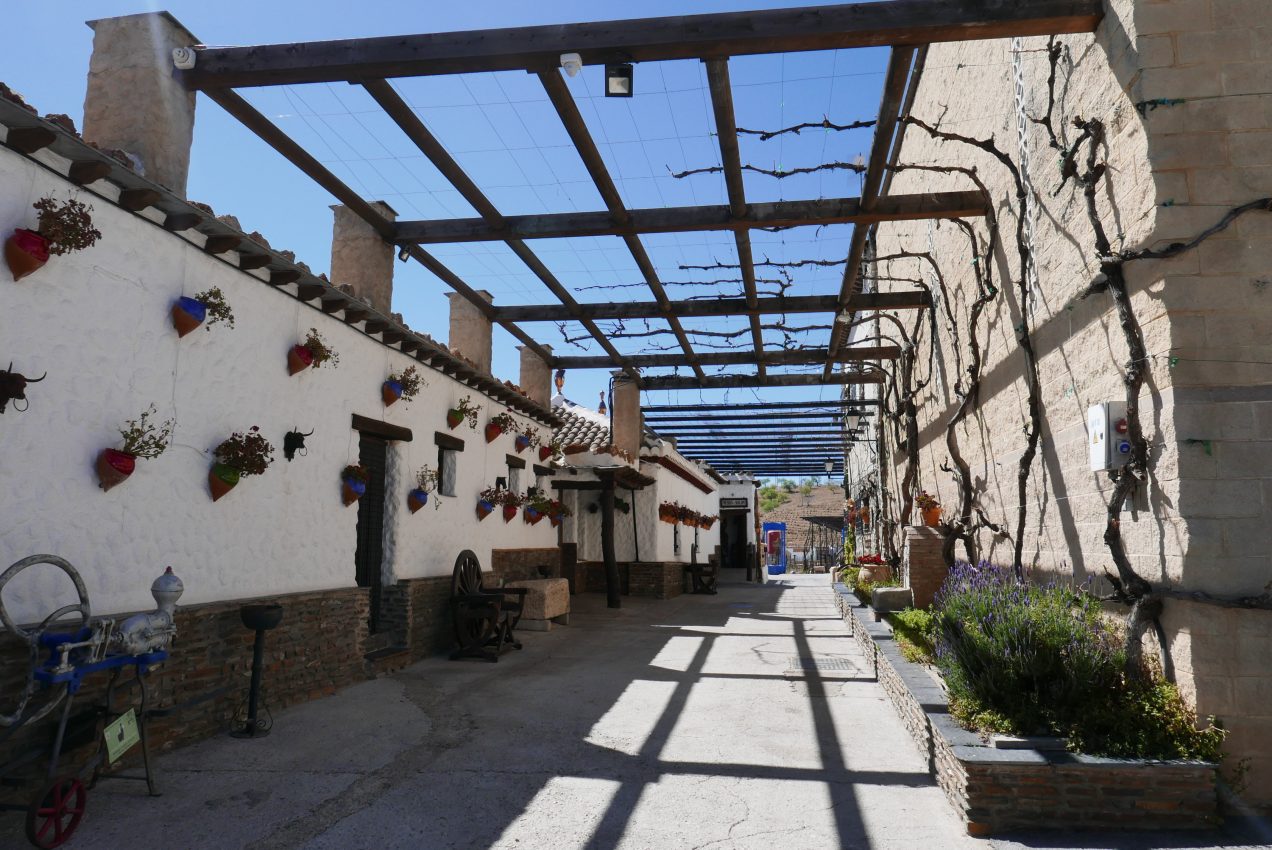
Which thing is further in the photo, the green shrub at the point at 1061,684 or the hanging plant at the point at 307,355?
the hanging plant at the point at 307,355

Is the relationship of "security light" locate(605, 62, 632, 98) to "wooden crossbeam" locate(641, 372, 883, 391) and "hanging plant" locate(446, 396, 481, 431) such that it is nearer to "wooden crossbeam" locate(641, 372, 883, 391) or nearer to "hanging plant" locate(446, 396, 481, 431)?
"hanging plant" locate(446, 396, 481, 431)

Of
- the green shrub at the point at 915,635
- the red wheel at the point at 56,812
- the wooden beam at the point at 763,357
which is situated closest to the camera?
the red wheel at the point at 56,812

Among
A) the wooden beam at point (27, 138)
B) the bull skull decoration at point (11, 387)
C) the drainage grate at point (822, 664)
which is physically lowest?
the drainage grate at point (822, 664)

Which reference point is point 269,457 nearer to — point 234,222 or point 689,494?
point 234,222

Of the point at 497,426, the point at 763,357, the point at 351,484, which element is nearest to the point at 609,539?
the point at 497,426

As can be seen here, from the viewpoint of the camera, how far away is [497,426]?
1162cm

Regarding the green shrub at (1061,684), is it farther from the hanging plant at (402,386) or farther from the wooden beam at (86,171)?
the hanging plant at (402,386)

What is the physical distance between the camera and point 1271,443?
166 inches

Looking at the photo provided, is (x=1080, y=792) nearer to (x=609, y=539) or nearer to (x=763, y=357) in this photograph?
(x=763, y=357)

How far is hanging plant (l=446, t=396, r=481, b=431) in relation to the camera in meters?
10.2

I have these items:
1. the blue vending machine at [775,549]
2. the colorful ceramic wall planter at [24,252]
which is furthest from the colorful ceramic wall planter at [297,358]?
the blue vending machine at [775,549]

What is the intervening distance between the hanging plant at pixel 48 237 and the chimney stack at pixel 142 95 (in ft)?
4.82

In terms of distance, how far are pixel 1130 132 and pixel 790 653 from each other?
6.71 metres

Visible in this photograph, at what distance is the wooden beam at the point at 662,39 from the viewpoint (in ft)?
17.8
